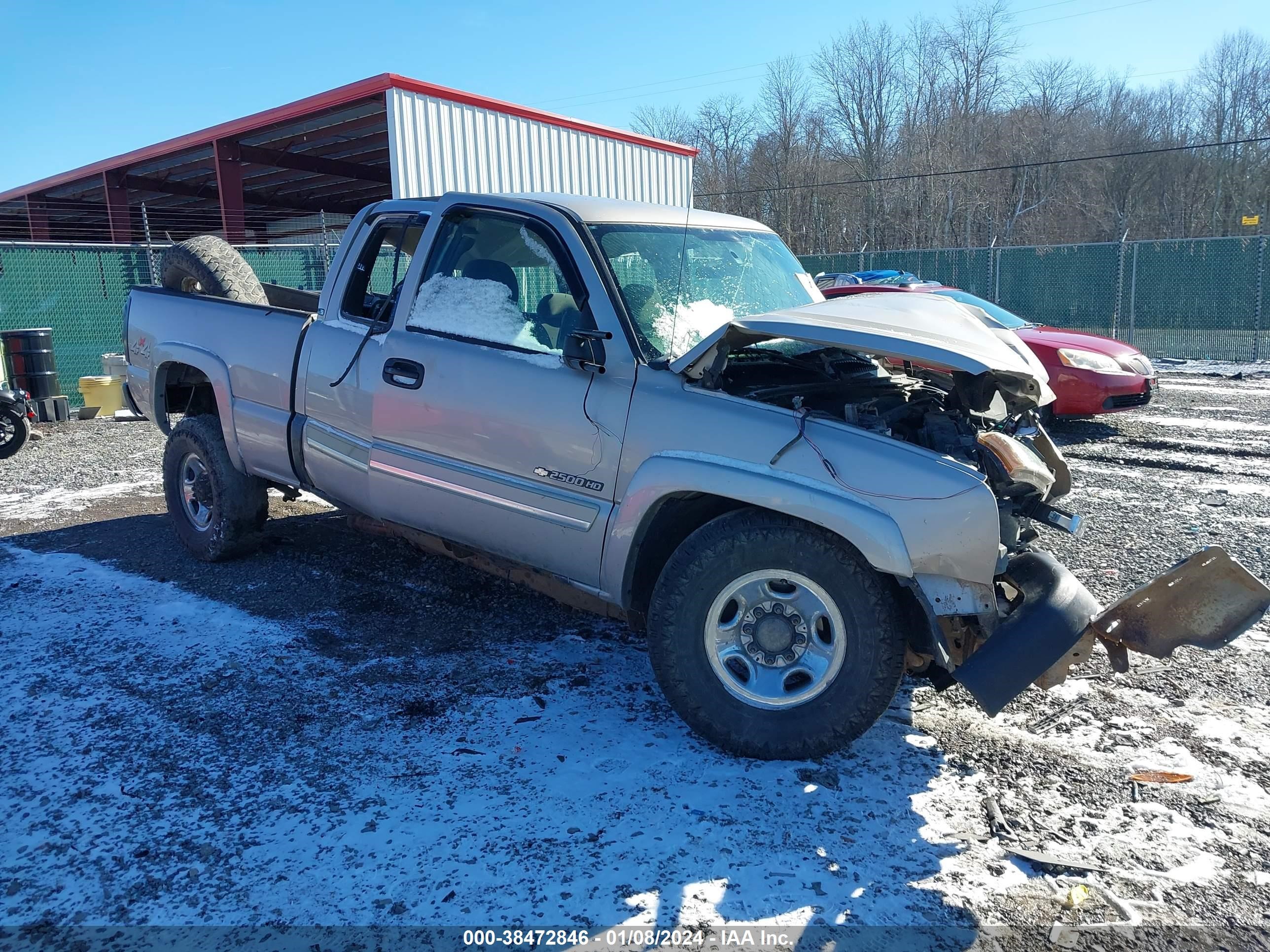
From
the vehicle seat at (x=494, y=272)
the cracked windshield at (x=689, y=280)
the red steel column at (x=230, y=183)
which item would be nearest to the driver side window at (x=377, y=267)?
the vehicle seat at (x=494, y=272)

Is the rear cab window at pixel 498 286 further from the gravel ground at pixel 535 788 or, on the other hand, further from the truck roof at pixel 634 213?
the gravel ground at pixel 535 788

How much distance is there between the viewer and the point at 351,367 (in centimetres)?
445

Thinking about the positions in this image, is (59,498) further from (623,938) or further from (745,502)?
(623,938)

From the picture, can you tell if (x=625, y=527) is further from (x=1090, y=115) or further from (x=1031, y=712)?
(x=1090, y=115)

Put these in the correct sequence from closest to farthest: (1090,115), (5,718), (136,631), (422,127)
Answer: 1. (5,718)
2. (136,631)
3. (422,127)
4. (1090,115)

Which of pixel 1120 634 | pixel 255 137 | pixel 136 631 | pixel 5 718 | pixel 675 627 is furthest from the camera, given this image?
pixel 255 137

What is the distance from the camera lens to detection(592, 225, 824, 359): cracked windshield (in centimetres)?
378

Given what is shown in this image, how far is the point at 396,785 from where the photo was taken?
124 inches

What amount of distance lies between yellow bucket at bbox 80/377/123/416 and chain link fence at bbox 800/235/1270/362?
675 inches

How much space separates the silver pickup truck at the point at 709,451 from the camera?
299 cm

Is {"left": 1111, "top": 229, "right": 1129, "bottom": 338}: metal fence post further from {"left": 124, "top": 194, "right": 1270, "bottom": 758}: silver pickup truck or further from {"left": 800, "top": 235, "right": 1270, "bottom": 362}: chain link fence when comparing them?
{"left": 124, "top": 194, "right": 1270, "bottom": 758}: silver pickup truck

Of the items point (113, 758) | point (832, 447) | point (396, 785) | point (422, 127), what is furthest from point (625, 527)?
point (422, 127)

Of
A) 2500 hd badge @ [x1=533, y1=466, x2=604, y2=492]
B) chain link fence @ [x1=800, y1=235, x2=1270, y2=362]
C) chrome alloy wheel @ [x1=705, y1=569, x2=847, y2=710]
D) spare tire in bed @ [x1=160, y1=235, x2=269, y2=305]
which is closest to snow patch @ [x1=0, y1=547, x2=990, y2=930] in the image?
chrome alloy wheel @ [x1=705, y1=569, x2=847, y2=710]

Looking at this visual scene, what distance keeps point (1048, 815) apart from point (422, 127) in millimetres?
13475
